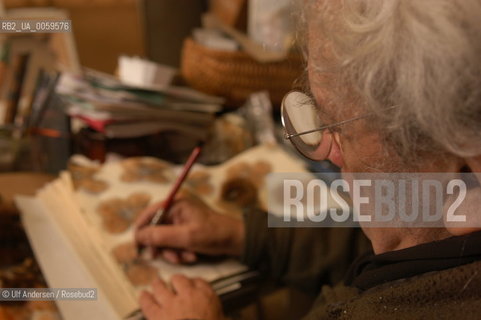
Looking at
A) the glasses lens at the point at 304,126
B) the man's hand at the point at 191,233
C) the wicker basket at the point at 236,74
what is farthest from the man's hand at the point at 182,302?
the wicker basket at the point at 236,74

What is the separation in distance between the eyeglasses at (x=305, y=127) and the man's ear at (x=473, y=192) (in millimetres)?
133

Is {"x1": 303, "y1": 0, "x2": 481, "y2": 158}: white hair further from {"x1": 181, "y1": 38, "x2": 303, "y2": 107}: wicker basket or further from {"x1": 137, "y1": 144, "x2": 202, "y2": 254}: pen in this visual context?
{"x1": 181, "y1": 38, "x2": 303, "y2": 107}: wicker basket

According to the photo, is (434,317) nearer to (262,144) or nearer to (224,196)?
(224,196)

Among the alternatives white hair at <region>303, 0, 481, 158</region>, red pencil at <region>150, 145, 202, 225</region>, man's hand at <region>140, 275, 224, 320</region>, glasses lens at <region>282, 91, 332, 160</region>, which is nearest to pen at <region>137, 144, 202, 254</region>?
red pencil at <region>150, 145, 202, 225</region>

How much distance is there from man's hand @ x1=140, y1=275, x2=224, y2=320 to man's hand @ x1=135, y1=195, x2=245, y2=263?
75mm

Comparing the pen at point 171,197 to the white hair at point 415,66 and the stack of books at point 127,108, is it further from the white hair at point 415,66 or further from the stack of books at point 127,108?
the white hair at point 415,66

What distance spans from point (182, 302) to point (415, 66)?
0.44m

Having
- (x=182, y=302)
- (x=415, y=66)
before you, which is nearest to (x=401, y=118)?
(x=415, y=66)

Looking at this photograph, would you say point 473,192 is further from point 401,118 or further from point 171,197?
point 171,197

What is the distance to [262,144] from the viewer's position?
1.08 meters

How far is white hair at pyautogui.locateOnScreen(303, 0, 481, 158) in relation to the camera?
389mm

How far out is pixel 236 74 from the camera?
1.21 meters

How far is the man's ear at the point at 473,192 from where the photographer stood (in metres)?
0.45

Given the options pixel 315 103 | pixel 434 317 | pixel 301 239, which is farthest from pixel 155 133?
pixel 434 317
